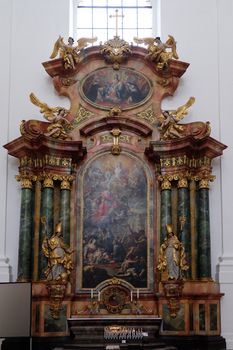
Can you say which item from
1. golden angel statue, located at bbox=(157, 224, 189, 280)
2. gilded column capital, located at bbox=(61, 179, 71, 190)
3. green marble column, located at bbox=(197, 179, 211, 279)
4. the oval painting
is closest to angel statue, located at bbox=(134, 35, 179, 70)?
the oval painting

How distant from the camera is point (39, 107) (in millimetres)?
13711

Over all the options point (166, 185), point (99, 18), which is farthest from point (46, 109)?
point (99, 18)

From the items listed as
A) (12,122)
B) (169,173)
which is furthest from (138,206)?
(12,122)

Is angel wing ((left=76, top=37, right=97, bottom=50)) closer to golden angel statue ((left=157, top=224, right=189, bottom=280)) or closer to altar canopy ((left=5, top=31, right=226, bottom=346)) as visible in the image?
altar canopy ((left=5, top=31, right=226, bottom=346))

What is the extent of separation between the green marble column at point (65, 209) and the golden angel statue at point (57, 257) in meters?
0.25

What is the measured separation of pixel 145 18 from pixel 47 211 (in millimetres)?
4947

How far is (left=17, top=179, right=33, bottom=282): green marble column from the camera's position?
1289cm

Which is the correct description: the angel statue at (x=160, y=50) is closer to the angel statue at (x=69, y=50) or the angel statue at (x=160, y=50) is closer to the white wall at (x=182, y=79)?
the white wall at (x=182, y=79)

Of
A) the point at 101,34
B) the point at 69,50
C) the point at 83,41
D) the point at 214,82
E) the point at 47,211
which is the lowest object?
the point at 47,211

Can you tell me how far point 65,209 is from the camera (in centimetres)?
1328

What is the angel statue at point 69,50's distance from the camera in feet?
44.9

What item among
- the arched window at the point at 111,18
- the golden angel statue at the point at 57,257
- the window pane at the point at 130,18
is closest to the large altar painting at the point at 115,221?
the golden angel statue at the point at 57,257

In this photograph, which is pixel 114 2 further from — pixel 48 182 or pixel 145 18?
pixel 48 182

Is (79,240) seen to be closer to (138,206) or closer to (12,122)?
(138,206)
